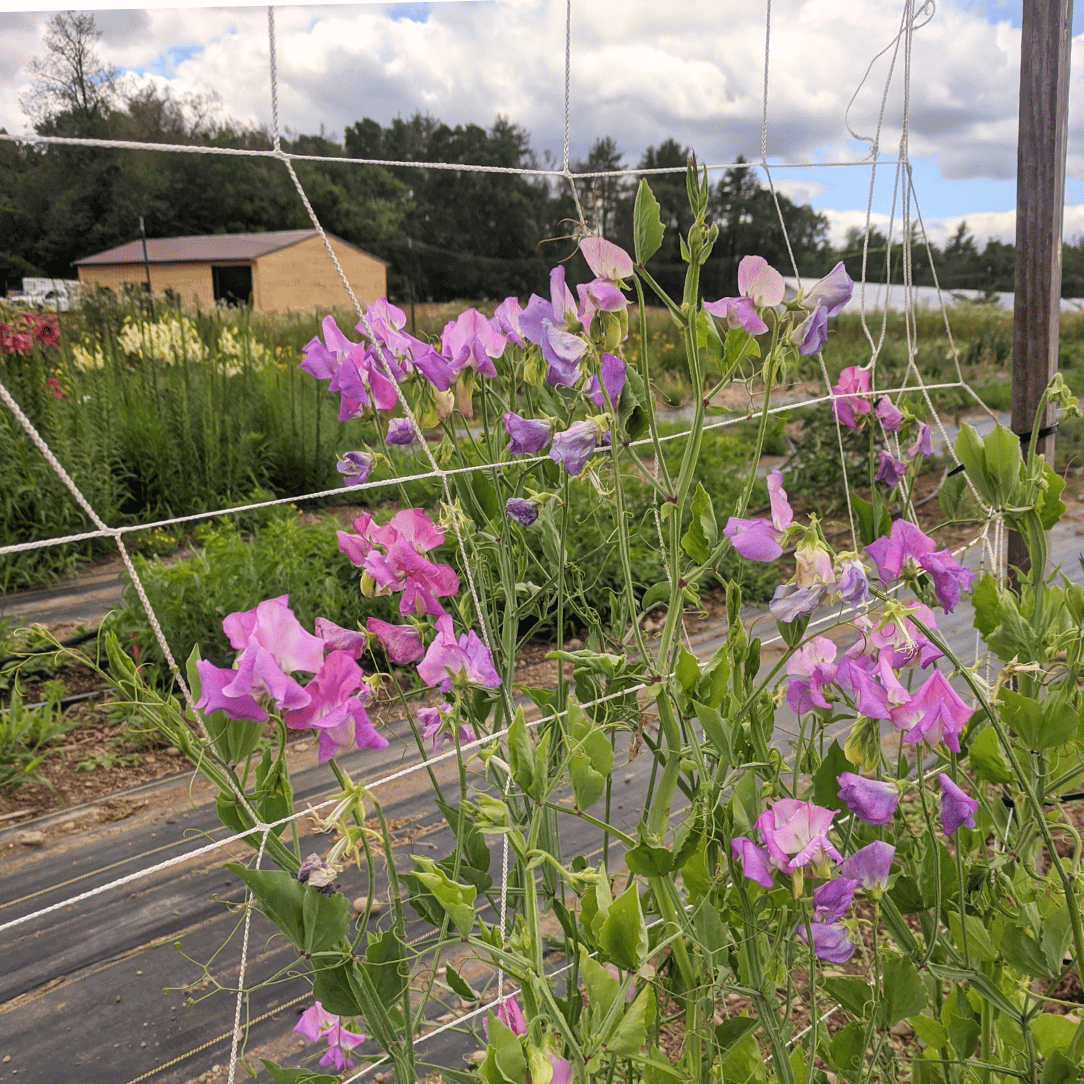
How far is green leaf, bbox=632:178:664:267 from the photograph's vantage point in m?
0.56

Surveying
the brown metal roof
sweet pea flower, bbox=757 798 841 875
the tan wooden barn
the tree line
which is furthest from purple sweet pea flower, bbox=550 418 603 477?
the brown metal roof

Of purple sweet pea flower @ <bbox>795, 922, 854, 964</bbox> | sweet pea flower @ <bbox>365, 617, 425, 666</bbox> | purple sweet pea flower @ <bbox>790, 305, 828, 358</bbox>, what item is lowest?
purple sweet pea flower @ <bbox>795, 922, 854, 964</bbox>

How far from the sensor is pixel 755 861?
55 cm

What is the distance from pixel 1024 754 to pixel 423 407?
1.89 ft

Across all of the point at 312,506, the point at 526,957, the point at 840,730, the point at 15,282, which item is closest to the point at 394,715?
the point at 840,730

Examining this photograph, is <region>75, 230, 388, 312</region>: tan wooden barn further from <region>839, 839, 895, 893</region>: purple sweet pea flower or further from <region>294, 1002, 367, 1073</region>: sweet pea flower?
<region>839, 839, 895, 893</region>: purple sweet pea flower

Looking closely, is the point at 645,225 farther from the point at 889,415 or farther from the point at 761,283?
the point at 889,415

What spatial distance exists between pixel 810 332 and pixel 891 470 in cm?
36

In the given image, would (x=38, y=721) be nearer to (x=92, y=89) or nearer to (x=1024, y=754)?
(x=1024, y=754)

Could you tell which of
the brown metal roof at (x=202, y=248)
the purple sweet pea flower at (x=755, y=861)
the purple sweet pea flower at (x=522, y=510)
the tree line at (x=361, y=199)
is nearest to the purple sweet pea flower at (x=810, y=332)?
the purple sweet pea flower at (x=522, y=510)

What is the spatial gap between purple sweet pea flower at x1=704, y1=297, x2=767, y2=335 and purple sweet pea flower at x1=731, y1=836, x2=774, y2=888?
14.0 inches

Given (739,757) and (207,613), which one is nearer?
(739,757)

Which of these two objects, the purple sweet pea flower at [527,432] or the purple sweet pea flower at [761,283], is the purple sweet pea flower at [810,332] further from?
the purple sweet pea flower at [527,432]

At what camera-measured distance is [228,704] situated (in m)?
0.45
